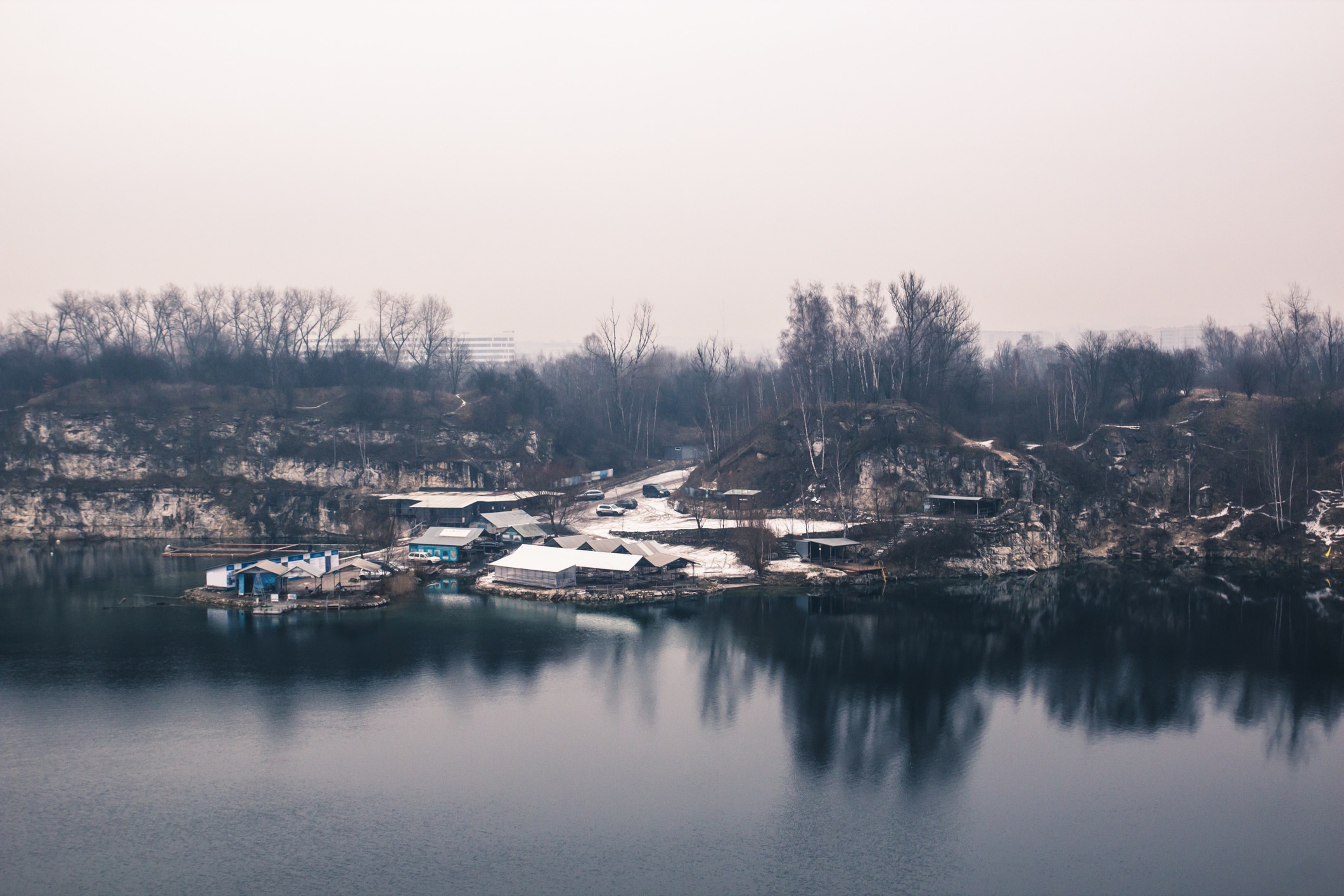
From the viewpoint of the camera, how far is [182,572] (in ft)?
139

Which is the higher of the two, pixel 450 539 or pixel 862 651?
pixel 450 539

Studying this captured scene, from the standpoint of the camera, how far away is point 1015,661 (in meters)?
30.1

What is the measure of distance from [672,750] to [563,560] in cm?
1764

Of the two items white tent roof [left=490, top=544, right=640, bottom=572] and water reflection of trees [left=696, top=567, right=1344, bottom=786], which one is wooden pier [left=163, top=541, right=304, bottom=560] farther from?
water reflection of trees [left=696, top=567, right=1344, bottom=786]

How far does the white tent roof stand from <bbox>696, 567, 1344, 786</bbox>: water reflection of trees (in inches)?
217

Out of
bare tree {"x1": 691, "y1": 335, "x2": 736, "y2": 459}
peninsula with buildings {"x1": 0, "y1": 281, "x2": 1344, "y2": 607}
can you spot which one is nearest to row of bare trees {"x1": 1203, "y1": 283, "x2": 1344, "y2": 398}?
peninsula with buildings {"x1": 0, "y1": 281, "x2": 1344, "y2": 607}

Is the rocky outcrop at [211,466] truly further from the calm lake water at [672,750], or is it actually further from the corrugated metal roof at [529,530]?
the calm lake water at [672,750]

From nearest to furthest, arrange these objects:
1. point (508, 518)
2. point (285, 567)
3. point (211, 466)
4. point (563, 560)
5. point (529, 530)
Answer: point (285, 567) → point (563, 560) → point (529, 530) → point (508, 518) → point (211, 466)

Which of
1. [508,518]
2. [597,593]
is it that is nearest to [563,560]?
[597,593]

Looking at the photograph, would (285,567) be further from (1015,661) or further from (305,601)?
(1015,661)

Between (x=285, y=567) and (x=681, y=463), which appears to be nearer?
(x=285, y=567)

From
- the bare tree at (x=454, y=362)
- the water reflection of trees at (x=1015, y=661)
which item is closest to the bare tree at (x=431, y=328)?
the bare tree at (x=454, y=362)

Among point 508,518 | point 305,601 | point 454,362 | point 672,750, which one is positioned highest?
point 454,362

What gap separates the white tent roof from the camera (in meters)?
38.9
